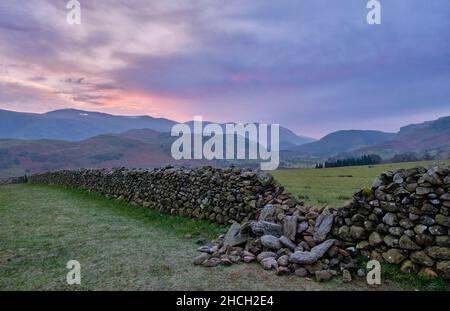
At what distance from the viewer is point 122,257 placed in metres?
9.22

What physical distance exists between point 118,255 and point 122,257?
10.1 inches

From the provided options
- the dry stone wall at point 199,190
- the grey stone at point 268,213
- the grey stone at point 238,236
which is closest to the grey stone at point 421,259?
the grey stone at point 268,213

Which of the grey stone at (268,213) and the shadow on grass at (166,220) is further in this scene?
the shadow on grass at (166,220)

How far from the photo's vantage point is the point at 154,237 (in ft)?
37.9

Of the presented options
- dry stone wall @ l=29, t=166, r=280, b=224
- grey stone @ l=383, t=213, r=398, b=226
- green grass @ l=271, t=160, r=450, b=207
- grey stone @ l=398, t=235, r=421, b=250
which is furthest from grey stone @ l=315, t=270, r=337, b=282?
dry stone wall @ l=29, t=166, r=280, b=224

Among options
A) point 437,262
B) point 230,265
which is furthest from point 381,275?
point 230,265

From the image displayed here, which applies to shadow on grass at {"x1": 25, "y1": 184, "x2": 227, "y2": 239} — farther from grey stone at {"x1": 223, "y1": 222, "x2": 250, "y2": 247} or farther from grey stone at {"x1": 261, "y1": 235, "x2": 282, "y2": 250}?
grey stone at {"x1": 261, "y1": 235, "x2": 282, "y2": 250}

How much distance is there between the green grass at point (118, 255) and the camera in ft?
23.9

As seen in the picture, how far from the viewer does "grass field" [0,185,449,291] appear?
723 cm

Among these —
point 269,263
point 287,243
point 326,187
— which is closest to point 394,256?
point 287,243

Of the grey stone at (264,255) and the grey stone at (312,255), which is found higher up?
the grey stone at (312,255)

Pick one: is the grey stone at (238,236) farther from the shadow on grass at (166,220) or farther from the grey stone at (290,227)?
the shadow on grass at (166,220)

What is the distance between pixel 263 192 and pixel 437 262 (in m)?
5.97
